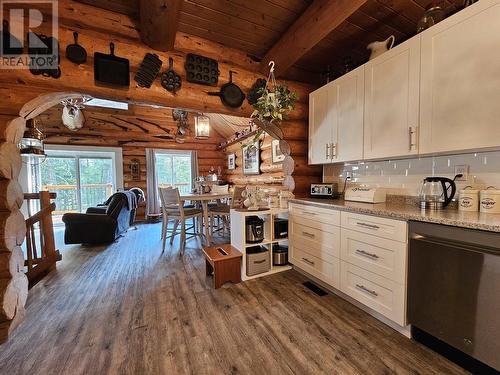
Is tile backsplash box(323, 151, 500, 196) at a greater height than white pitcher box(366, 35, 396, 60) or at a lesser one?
lesser

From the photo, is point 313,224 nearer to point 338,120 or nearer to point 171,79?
point 338,120

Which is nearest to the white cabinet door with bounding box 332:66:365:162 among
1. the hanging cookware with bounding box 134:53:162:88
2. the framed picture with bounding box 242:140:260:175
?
the hanging cookware with bounding box 134:53:162:88

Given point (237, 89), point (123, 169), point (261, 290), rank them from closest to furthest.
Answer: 1. point (261, 290)
2. point (237, 89)
3. point (123, 169)

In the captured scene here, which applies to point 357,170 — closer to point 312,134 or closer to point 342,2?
point 312,134

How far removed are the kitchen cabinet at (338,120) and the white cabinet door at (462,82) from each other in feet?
1.87

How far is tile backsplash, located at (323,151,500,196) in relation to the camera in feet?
5.20

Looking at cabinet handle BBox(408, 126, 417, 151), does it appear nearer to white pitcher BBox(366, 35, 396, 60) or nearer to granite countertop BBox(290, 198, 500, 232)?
granite countertop BBox(290, 198, 500, 232)

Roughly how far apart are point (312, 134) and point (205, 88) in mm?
1452

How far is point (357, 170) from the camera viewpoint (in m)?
2.53

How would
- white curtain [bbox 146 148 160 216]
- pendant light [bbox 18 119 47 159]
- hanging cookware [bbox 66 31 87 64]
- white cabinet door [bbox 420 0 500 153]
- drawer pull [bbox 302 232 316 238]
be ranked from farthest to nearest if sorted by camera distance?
white curtain [bbox 146 148 160 216] → pendant light [bbox 18 119 47 159] → drawer pull [bbox 302 232 316 238] → hanging cookware [bbox 66 31 87 64] → white cabinet door [bbox 420 0 500 153]

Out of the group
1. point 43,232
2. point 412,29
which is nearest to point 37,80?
point 43,232

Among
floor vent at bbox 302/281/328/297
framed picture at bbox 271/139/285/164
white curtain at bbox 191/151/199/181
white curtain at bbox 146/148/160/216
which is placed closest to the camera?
floor vent at bbox 302/281/328/297

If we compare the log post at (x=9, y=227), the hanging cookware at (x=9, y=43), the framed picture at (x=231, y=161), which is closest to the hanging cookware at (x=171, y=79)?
the hanging cookware at (x=9, y=43)

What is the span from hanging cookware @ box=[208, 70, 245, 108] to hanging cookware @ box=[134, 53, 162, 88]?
22.6 inches
